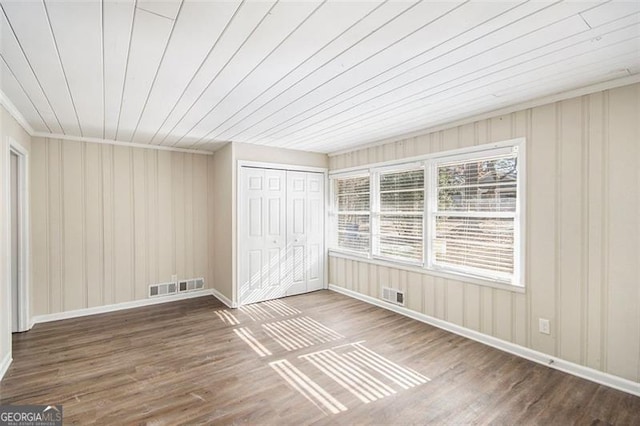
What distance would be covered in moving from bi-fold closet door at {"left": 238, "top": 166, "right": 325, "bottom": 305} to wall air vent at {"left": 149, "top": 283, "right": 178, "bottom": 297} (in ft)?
3.81

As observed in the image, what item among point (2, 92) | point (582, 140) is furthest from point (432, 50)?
point (2, 92)

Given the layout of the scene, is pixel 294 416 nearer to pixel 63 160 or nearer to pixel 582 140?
pixel 582 140

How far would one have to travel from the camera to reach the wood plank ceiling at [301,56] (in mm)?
1530

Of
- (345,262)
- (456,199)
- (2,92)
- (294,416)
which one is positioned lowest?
(294,416)

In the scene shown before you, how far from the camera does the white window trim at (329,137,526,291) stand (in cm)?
296

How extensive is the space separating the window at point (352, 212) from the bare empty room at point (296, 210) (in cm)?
7

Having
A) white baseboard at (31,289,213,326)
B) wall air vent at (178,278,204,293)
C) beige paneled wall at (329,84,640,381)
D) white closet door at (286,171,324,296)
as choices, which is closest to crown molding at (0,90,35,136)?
white baseboard at (31,289,213,326)

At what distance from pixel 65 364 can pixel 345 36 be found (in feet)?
11.9

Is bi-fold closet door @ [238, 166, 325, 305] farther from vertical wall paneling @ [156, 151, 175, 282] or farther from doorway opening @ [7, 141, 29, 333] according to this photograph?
doorway opening @ [7, 141, 29, 333]

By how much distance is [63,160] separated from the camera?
407 centimetres

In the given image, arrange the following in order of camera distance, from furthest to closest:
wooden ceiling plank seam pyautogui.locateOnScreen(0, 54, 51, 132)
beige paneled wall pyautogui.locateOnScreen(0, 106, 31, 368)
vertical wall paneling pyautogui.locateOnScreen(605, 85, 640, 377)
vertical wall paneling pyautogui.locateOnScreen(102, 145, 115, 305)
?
vertical wall paneling pyautogui.locateOnScreen(102, 145, 115, 305) < beige paneled wall pyautogui.locateOnScreen(0, 106, 31, 368) < vertical wall paneling pyautogui.locateOnScreen(605, 85, 640, 377) < wooden ceiling plank seam pyautogui.locateOnScreen(0, 54, 51, 132)

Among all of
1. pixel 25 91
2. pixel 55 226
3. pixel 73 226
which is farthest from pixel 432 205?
pixel 55 226

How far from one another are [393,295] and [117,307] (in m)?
3.92

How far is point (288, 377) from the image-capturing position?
103 inches
